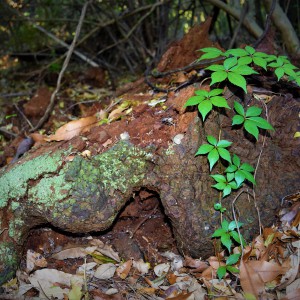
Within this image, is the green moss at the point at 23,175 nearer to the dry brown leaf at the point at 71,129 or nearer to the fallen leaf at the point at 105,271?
the dry brown leaf at the point at 71,129

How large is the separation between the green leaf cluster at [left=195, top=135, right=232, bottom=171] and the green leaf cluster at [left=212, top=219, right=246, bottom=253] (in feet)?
1.41

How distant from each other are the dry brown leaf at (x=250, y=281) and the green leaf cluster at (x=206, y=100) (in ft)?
3.20

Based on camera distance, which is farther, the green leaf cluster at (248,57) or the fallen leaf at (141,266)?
the fallen leaf at (141,266)

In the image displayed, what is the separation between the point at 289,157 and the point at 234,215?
65 centimetres

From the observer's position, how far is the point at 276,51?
133 inches

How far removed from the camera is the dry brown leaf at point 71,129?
8.71 feet

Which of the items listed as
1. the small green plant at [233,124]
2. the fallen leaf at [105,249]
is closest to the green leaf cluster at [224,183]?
the small green plant at [233,124]

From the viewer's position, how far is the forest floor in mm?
2150

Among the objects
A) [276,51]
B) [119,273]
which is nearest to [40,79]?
[276,51]

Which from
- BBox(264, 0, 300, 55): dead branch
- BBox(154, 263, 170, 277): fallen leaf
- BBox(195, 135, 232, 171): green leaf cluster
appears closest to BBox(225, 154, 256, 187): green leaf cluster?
BBox(195, 135, 232, 171): green leaf cluster

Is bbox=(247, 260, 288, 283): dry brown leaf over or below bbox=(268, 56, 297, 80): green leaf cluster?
below

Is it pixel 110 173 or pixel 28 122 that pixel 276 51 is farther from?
pixel 28 122

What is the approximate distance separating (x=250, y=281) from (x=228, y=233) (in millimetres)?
333

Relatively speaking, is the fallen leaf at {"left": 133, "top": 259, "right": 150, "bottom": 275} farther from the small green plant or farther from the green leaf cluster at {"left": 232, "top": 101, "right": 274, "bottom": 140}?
the green leaf cluster at {"left": 232, "top": 101, "right": 274, "bottom": 140}
